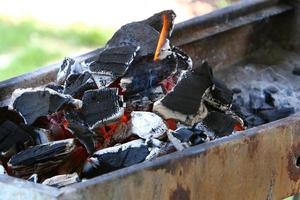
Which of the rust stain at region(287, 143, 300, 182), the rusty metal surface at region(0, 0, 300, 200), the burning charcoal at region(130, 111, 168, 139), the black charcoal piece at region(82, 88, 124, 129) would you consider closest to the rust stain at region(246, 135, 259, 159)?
the rusty metal surface at region(0, 0, 300, 200)

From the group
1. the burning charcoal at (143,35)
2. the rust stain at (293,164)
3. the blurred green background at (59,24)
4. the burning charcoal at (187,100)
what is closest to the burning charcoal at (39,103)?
the burning charcoal at (187,100)

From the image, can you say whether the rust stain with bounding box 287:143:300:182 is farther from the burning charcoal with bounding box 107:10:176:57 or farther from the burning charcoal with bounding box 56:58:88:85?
the burning charcoal with bounding box 56:58:88:85

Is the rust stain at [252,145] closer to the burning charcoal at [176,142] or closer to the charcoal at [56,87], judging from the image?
the burning charcoal at [176,142]

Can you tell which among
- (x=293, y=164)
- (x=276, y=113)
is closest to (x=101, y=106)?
(x=293, y=164)

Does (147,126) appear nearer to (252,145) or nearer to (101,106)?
(101,106)

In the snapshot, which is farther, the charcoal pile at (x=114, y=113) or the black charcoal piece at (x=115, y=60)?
the black charcoal piece at (x=115, y=60)

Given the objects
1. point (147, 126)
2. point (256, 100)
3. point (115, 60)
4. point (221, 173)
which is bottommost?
point (256, 100)
